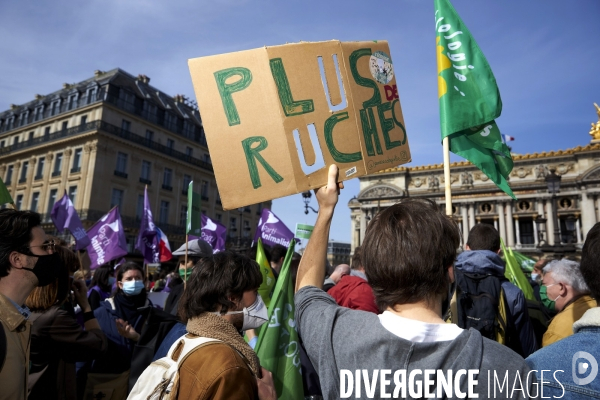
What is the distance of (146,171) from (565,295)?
3425cm

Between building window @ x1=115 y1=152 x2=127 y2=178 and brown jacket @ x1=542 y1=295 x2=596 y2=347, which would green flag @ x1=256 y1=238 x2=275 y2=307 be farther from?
building window @ x1=115 y1=152 x2=127 y2=178

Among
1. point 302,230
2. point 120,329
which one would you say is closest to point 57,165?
point 302,230

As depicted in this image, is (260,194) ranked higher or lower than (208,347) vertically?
higher

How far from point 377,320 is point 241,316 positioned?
115 centimetres

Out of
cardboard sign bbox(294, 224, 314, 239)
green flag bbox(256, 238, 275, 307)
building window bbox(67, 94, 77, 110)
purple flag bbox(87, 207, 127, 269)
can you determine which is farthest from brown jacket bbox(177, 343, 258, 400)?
building window bbox(67, 94, 77, 110)

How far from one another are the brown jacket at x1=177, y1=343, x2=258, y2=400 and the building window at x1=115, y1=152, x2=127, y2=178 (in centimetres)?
3267

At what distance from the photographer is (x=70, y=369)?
2.81m

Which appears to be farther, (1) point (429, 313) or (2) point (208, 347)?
(2) point (208, 347)

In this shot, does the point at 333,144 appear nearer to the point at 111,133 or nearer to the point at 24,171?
the point at 111,133

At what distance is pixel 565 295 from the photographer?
3.07 metres

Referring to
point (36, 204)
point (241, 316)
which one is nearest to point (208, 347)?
point (241, 316)

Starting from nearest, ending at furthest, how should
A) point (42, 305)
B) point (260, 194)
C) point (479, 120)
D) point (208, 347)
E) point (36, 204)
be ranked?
point (208, 347) → point (260, 194) → point (42, 305) → point (479, 120) → point (36, 204)

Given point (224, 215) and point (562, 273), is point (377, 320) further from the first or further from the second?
point (224, 215)

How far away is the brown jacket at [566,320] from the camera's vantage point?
2.67 meters
